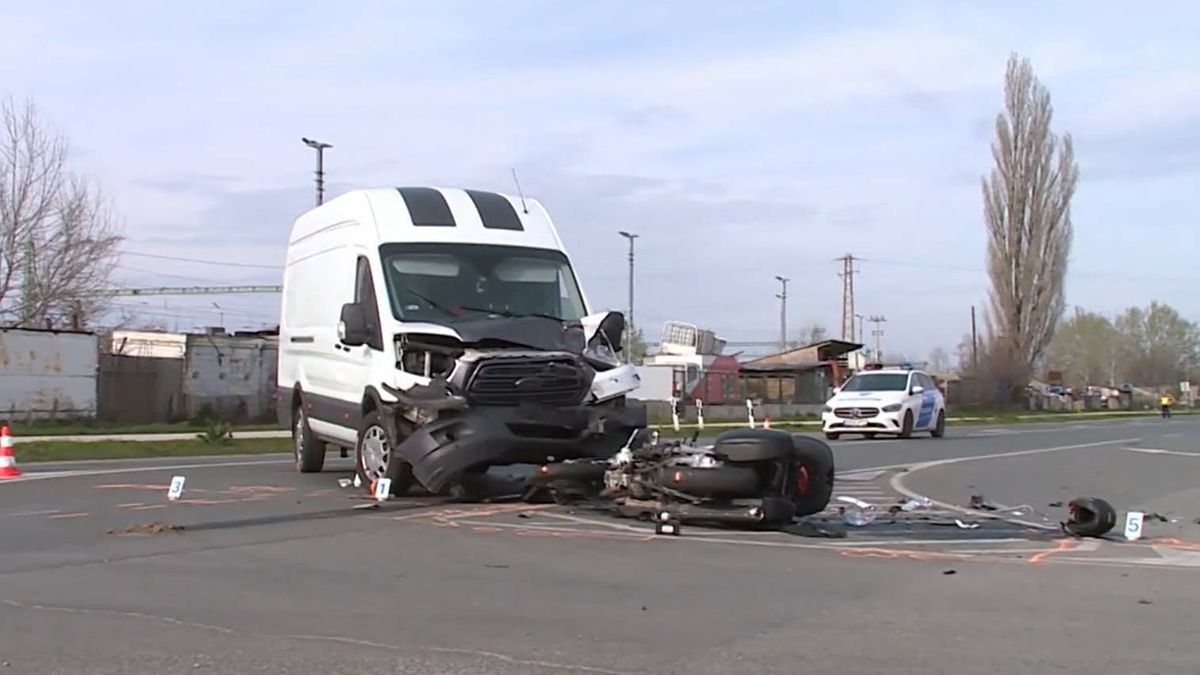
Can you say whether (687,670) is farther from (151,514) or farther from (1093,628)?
(151,514)

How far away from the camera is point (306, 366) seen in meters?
15.0

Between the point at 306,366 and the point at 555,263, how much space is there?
11.9ft

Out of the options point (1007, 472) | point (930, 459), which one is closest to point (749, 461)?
point (1007, 472)

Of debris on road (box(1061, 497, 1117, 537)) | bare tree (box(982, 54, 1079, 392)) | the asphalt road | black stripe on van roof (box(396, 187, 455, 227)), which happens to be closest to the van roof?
black stripe on van roof (box(396, 187, 455, 227))

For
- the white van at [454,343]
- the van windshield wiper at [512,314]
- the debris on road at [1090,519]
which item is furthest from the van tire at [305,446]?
the debris on road at [1090,519]

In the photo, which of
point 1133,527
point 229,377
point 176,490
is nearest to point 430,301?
point 176,490

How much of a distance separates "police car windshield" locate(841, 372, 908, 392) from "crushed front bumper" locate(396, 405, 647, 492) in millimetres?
17946

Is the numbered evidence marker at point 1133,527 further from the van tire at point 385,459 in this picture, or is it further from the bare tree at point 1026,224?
the bare tree at point 1026,224

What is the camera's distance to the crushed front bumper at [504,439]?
11148 millimetres

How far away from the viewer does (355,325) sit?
1241cm

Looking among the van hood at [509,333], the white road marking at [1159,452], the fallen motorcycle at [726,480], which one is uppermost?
the van hood at [509,333]

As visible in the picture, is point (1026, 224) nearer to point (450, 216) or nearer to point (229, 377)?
point (229, 377)

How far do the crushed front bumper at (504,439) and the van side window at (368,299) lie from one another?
1159mm

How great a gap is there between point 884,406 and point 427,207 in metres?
17.0
